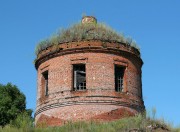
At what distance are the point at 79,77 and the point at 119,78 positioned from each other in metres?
2.28

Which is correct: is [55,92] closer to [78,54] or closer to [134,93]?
[78,54]

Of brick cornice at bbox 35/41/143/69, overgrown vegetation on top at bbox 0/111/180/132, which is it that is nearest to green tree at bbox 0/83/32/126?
brick cornice at bbox 35/41/143/69

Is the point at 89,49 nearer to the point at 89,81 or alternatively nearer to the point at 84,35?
the point at 84,35

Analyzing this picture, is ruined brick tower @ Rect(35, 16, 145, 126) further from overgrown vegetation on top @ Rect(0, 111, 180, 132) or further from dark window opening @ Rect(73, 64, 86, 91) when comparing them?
overgrown vegetation on top @ Rect(0, 111, 180, 132)

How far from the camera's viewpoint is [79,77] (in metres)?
20.0

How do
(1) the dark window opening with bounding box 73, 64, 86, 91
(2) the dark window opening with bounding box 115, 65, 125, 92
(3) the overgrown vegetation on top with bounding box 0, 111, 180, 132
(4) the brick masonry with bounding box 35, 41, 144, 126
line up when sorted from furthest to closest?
(2) the dark window opening with bounding box 115, 65, 125, 92 < (1) the dark window opening with bounding box 73, 64, 86, 91 < (4) the brick masonry with bounding box 35, 41, 144, 126 < (3) the overgrown vegetation on top with bounding box 0, 111, 180, 132

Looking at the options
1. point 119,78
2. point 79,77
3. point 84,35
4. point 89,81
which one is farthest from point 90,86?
point 84,35

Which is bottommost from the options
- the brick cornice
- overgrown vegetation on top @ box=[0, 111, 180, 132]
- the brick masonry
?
overgrown vegetation on top @ box=[0, 111, 180, 132]

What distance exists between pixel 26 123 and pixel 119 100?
596cm

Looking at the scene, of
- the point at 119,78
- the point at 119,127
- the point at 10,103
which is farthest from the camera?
the point at 10,103

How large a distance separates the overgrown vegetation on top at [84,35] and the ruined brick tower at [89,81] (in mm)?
89

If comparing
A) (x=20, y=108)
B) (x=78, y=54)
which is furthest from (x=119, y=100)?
(x=20, y=108)

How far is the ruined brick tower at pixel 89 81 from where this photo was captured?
1923cm

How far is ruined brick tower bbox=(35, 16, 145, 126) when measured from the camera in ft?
63.1
